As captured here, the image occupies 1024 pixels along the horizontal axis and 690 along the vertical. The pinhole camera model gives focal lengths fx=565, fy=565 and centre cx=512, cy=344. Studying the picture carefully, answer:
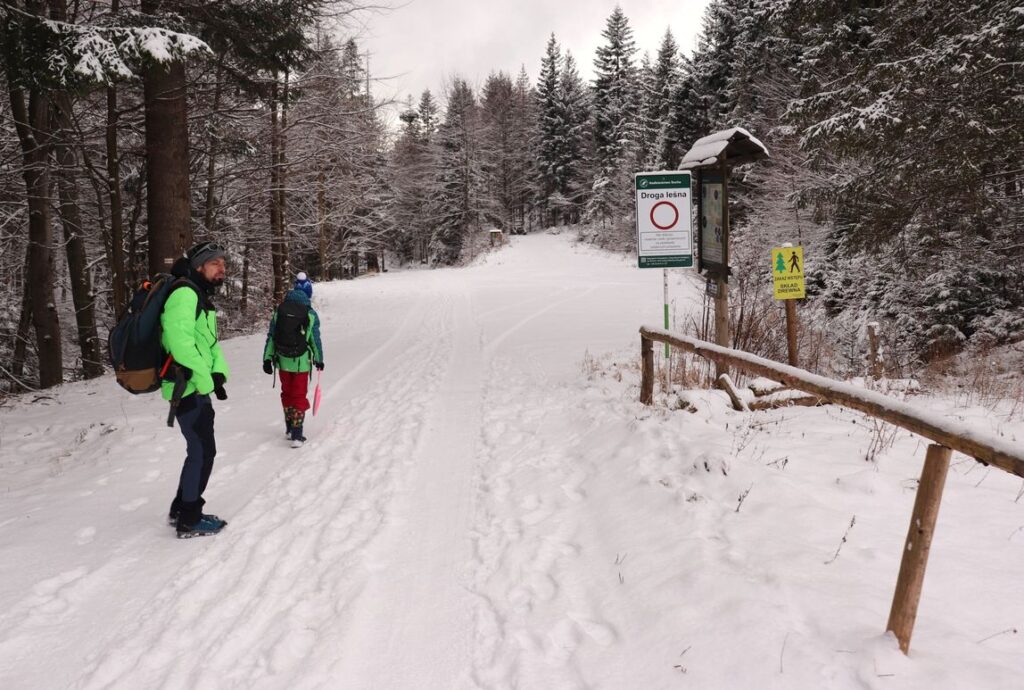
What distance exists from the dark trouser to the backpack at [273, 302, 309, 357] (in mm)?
2084

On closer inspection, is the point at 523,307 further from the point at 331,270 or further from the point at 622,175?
the point at 331,270

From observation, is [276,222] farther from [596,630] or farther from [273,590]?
[596,630]

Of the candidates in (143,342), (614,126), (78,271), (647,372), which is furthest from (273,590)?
(614,126)

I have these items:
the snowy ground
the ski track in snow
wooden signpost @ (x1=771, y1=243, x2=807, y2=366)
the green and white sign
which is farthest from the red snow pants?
wooden signpost @ (x1=771, y1=243, x2=807, y2=366)

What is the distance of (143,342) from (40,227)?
9.48 meters

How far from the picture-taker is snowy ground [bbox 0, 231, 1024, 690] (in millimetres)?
2863

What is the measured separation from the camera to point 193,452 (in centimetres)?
453

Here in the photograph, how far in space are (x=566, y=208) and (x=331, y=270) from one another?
83.0 ft

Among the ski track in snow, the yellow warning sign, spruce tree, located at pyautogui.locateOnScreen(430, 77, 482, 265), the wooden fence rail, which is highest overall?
spruce tree, located at pyautogui.locateOnScreen(430, 77, 482, 265)

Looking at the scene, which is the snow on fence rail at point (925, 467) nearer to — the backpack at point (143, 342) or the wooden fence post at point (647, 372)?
the wooden fence post at point (647, 372)

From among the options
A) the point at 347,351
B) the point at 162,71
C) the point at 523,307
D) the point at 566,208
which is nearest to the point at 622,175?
the point at 566,208

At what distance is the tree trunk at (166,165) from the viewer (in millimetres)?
8711

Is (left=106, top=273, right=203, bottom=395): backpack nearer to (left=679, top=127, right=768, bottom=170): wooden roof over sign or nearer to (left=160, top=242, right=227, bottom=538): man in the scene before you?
(left=160, top=242, right=227, bottom=538): man

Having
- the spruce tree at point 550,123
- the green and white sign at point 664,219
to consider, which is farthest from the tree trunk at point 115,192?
the spruce tree at point 550,123
